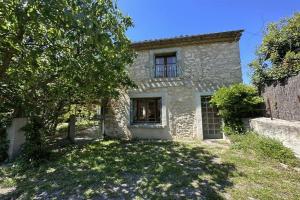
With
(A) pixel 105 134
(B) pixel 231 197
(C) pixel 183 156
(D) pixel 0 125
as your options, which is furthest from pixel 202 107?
(D) pixel 0 125

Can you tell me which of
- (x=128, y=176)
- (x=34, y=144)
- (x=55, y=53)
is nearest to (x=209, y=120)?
(x=128, y=176)

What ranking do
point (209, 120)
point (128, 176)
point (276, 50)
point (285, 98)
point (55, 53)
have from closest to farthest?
point (128, 176), point (55, 53), point (285, 98), point (276, 50), point (209, 120)

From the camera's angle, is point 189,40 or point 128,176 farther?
point 189,40

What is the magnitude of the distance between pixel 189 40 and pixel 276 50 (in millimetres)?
3937

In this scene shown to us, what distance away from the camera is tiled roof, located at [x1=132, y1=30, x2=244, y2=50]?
9705 mm

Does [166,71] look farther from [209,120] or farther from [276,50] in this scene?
[276,50]

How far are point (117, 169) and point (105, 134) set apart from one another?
5559 millimetres

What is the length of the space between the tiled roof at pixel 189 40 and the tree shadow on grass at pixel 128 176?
230 inches

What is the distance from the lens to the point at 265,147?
5.87m

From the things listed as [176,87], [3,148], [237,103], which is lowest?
[3,148]

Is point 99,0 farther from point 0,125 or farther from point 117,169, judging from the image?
point 0,125

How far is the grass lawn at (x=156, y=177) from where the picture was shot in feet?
13.1

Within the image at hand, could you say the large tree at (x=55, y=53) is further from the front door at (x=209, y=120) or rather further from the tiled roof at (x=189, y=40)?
the front door at (x=209, y=120)

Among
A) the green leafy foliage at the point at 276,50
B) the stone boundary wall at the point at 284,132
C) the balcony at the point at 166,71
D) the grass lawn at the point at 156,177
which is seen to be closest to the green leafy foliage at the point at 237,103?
the green leafy foliage at the point at 276,50
